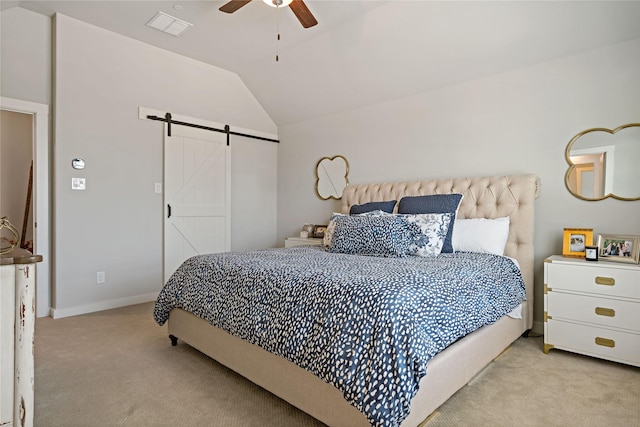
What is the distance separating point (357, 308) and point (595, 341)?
2.05m

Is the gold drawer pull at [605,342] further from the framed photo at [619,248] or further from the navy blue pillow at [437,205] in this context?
the navy blue pillow at [437,205]

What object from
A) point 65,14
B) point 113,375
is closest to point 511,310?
point 113,375

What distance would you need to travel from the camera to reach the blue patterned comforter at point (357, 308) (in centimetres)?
141

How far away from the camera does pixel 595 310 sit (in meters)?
2.49

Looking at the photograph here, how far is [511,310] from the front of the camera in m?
2.54

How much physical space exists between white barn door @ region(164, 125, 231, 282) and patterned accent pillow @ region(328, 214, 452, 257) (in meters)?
2.38

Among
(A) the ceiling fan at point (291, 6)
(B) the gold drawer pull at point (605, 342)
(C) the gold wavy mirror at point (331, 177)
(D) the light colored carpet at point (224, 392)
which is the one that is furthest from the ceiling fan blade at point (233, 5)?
(B) the gold drawer pull at point (605, 342)

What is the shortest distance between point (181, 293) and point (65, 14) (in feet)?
9.92

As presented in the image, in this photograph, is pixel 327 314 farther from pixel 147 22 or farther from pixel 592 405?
pixel 147 22

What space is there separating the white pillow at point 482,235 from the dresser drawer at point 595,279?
0.41 m

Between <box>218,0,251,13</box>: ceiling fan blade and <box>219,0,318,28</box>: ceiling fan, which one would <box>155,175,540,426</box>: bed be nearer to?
<box>219,0,318,28</box>: ceiling fan

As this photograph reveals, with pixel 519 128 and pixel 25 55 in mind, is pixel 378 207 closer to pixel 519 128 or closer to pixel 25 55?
pixel 519 128

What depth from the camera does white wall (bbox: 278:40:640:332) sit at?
9.27 ft

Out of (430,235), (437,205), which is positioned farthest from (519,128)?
(430,235)
